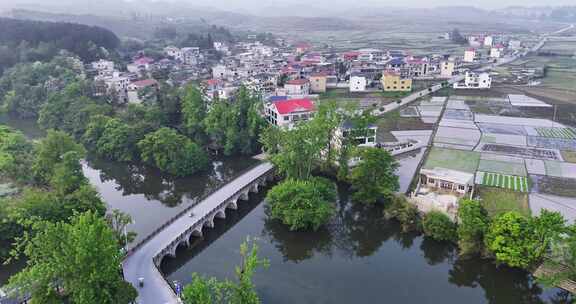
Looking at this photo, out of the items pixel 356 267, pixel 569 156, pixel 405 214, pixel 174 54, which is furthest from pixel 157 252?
pixel 174 54

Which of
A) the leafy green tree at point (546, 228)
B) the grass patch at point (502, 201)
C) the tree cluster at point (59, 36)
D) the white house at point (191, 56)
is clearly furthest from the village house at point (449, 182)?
the tree cluster at point (59, 36)

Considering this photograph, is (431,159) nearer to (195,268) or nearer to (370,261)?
(370,261)

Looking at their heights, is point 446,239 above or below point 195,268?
above

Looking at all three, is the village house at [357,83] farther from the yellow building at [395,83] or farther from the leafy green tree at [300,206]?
the leafy green tree at [300,206]

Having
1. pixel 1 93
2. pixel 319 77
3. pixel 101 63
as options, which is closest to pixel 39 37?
pixel 101 63

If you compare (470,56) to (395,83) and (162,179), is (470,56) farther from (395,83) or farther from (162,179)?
(162,179)
